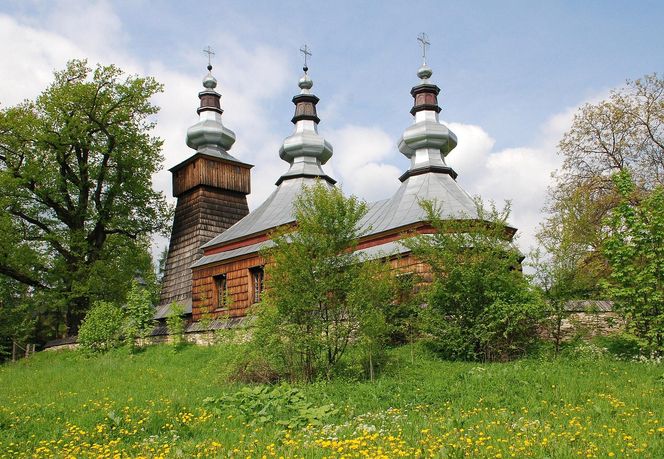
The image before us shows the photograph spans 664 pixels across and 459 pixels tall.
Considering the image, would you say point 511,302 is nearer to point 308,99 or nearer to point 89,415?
point 89,415

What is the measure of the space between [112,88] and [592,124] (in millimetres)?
18401

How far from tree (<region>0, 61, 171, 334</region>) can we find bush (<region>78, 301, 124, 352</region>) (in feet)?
12.3

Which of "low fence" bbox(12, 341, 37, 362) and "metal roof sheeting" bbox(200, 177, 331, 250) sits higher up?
"metal roof sheeting" bbox(200, 177, 331, 250)

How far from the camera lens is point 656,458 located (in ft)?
18.1

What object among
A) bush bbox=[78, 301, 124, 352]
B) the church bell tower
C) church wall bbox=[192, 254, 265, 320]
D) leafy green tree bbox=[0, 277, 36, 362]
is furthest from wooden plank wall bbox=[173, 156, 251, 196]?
leafy green tree bbox=[0, 277, 36, 362]

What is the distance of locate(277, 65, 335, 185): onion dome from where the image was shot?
24.5m

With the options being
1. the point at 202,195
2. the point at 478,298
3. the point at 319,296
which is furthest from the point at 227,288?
the point at 478,298

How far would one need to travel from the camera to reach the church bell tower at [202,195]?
24.0 meters

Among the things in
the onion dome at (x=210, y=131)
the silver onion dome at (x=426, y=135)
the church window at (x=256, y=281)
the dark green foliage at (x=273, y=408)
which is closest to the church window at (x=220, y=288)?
the church window at (x=256, y=281)

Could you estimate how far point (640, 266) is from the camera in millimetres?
12258

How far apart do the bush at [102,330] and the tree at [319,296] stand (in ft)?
31.7

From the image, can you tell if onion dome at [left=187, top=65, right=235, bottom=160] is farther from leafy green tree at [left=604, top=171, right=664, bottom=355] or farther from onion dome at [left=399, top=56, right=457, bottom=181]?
leafy green tree at [left=604, top=171, right=664, bottom=355]

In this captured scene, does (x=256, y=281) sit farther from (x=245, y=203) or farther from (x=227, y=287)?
(x=245, y=203)

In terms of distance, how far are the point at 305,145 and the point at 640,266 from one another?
49.4 feet
